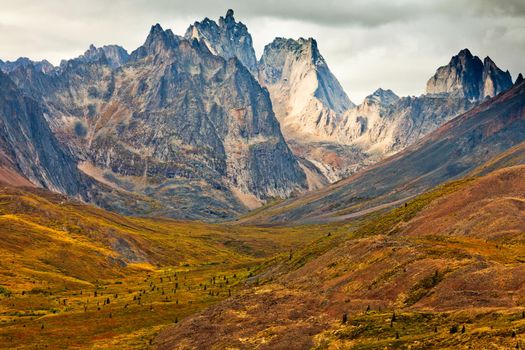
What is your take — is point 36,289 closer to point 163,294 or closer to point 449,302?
point 163,294

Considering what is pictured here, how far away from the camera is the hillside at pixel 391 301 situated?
77.9 meters

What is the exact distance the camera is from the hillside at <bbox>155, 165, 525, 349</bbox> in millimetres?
77913

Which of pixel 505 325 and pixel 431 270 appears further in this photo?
pixel 431 270

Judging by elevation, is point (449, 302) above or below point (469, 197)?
below

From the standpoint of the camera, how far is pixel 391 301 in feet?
341

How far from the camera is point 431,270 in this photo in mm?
107938

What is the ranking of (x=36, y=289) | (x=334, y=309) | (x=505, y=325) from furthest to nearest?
(x=36, y=289), (x=334, y=309), (x=505, y=325)

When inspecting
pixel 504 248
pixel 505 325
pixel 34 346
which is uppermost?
pixel 504 248

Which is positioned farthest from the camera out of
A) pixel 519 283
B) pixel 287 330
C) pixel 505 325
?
pixel 287 330

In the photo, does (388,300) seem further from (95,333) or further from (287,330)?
(95,333)

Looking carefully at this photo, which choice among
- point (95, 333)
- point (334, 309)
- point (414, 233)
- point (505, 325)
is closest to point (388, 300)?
point (334, 309)

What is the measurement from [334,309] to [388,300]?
895 centimetres

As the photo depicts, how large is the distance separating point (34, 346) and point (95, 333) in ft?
52.7

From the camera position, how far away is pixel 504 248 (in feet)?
434
